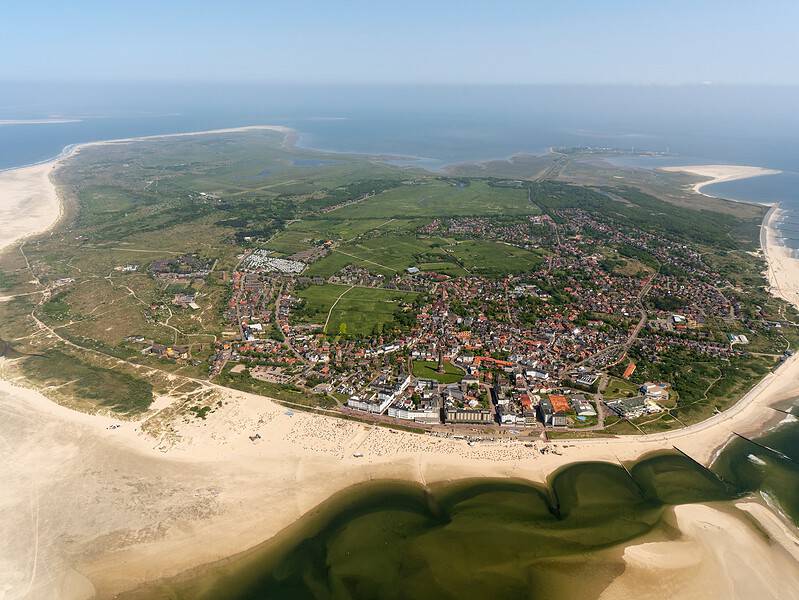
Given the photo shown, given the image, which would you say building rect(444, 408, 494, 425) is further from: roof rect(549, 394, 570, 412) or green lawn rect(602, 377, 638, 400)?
green lawn rect(602, 377, 638, 400)

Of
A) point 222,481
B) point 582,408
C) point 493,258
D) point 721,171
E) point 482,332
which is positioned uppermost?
point 721,171

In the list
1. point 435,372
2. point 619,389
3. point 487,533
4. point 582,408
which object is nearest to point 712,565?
point 487,533

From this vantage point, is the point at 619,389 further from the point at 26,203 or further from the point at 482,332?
the point at 26,203

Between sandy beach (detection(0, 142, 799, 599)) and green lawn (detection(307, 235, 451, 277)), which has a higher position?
green lawn (detection(307, 235, 451, 277))

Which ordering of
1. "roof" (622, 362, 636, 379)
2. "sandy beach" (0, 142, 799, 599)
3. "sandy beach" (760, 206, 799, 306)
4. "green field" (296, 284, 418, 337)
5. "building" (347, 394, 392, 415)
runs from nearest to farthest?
"sandy beach" (0, 142, 799, 599) → "building" (347, 394, 392, 415) → "roof" (622, 362, 636, 379) → "green field" (296, 284, 418, 337) → "sandy beach" (760, 206, 799, 306)

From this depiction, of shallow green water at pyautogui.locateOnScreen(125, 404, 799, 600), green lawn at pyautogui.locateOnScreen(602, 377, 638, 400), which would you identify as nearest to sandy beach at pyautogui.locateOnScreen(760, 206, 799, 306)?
green lawn at pyautogui.locateOnScreen(602, 377, 638, 400)

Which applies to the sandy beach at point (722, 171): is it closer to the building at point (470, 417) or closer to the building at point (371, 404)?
the building at point (470, 417)

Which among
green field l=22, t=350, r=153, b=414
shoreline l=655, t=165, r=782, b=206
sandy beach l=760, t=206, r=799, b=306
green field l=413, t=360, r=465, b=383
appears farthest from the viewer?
shoreline l=655, t=165, r=782, b=206

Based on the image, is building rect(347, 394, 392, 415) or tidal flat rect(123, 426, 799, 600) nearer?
tidal flat rect(123, 426, 799, 600)
